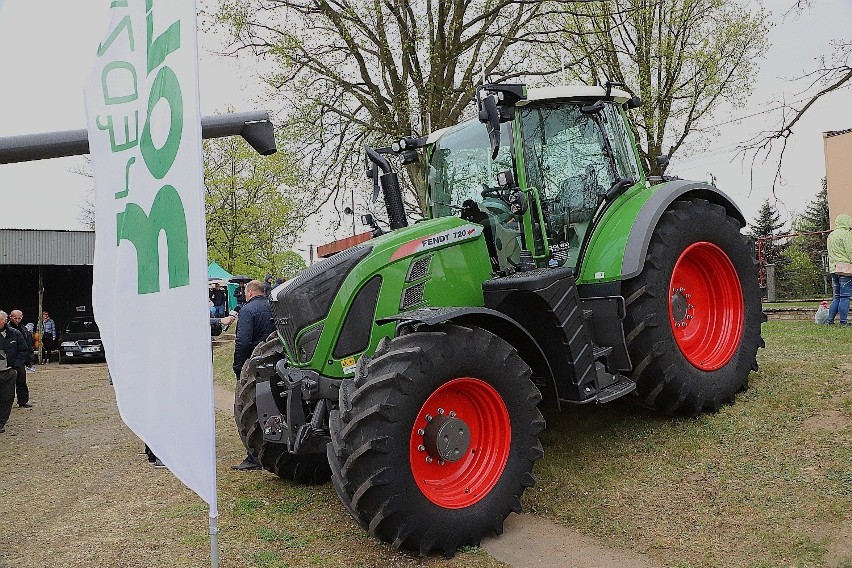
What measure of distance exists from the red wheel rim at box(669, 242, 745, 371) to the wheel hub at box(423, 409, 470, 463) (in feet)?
7.63

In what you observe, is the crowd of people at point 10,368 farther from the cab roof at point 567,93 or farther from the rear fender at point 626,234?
the rear fender at point 626,234

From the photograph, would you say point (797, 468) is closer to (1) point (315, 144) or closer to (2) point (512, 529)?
(2) point (512, 529)

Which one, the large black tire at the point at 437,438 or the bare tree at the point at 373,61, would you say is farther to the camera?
the bare tree at the point at 373,61

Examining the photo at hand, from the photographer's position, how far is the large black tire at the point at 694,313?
5.20 meters

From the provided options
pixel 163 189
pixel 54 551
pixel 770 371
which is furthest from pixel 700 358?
pixel 54 551

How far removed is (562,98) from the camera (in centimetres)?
550

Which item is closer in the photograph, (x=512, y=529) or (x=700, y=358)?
(x=512, y=529)

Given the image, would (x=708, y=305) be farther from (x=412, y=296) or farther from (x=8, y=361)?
(x=8, y=361)

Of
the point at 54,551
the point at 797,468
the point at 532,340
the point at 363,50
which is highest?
the point at 363,50

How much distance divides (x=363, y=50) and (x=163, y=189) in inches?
536

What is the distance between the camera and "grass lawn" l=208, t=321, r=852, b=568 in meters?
3.93

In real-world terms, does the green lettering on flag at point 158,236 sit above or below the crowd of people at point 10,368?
above

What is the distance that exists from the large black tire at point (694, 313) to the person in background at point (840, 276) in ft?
12.3

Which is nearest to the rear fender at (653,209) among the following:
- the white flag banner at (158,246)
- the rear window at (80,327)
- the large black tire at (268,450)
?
the large black tire at (268,450)
